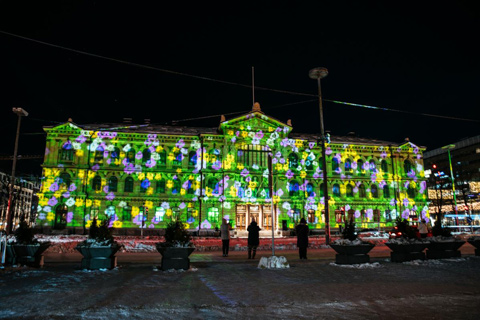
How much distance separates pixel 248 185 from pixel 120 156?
1573 cm

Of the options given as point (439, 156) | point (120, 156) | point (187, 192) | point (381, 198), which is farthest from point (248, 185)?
point (439, 156)

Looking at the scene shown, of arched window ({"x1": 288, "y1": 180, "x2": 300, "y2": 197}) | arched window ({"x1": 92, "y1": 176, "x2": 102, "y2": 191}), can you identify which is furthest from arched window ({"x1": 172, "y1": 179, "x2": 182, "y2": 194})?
arched window ({"x1": 288, "y1": 180, "x2": 300, "y2": 197})

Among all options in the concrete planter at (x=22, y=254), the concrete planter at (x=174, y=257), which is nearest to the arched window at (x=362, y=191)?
the concrete planter at (x=174, y=257)

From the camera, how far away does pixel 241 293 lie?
6844mm

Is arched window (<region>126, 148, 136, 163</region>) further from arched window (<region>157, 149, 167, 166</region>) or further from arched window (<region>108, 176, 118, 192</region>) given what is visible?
arched window (<region>157, 149, 167, 166</region>)

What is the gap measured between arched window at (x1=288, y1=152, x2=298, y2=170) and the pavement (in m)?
34.5

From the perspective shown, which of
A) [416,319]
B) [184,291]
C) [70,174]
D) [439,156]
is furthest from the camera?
[439,156]

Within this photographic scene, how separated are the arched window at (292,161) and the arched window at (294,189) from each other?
5.99 ft

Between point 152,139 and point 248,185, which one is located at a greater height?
point 152,139

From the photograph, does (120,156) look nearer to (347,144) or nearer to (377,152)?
(347,144)

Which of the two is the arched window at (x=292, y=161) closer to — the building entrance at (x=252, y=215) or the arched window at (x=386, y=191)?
the building entrance at (x=252, y=215)

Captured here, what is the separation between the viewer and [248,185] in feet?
137

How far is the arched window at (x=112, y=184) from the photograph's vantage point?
4072 cm

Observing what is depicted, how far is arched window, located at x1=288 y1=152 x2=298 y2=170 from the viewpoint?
44.7 metres
